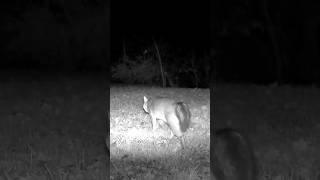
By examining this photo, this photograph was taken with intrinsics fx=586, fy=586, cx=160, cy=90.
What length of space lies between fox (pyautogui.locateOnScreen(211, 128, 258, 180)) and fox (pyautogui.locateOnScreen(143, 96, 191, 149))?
131 millimetres

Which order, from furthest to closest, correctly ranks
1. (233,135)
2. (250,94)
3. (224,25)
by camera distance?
(224,25) < (250,94) < (233,135)

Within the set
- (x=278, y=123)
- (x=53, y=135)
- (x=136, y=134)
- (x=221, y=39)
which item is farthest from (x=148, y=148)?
(x=221, y=39)

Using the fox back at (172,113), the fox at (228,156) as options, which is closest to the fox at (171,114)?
the fox back at (172,113)

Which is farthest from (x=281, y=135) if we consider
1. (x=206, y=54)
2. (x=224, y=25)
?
(x=224, y=25)

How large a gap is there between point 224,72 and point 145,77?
16.7ft

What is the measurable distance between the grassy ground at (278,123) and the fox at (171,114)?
23.2 inches

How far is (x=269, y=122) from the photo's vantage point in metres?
3.86

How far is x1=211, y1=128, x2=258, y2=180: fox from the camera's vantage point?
1.90 meters

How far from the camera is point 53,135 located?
11.4 feet

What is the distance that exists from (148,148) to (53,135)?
4.79 ft

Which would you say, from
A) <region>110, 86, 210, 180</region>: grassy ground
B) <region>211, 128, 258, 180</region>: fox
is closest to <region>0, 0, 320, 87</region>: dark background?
<region>110, 86, 210, 180</region>: grassy ground

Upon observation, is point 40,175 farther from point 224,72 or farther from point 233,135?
point 224,72

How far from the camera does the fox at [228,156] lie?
74.7 inches

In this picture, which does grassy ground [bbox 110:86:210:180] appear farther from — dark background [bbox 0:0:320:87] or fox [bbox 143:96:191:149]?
dark background [bbox 0:0:320:87]
